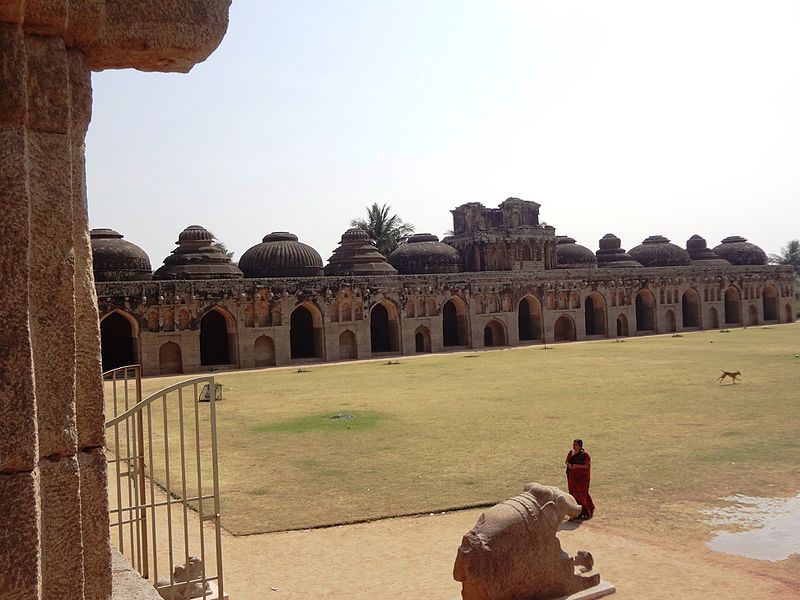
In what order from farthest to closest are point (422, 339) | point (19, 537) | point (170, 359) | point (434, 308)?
point (422, 339)
point (434, 308)
point (170, 359)
point (19, 537)

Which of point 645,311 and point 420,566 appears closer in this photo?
point 420,566

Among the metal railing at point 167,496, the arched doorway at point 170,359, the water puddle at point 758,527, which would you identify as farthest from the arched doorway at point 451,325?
the water puddle at point 758,527

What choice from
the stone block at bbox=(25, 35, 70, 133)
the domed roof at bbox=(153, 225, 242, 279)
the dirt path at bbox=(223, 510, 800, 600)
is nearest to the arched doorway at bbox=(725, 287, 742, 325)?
the domed roof at bbox=(153, 225, 242, 279)

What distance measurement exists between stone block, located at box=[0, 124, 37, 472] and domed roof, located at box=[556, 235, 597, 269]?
47.5m

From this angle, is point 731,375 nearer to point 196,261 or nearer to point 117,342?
point 196,261

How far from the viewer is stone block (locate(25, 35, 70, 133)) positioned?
2523mm

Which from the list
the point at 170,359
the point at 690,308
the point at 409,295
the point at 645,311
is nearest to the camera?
the point at 170,359

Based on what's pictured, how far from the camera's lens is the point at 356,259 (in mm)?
37938

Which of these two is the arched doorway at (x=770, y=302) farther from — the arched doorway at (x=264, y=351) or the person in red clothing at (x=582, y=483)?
the person in red clothing at (x=582, y=483)

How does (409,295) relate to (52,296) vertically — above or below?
above

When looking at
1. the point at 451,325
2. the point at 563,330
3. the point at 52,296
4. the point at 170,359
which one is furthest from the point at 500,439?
the point at 563,330

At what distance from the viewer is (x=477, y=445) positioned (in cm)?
1346

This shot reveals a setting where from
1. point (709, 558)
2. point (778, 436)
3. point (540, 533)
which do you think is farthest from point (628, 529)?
point (778, 436)

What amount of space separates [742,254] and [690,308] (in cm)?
951
